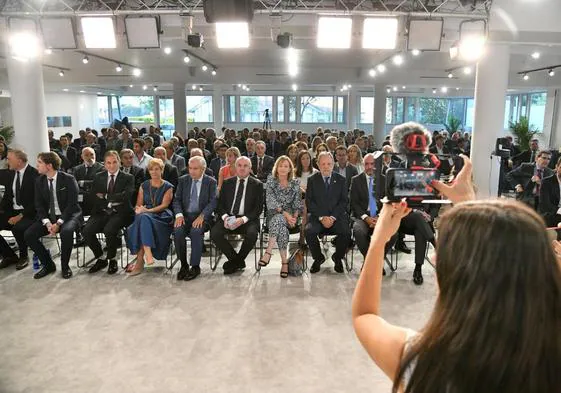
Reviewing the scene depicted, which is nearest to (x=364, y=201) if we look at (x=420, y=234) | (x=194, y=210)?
(x=420, y=234)

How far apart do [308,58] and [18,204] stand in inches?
336

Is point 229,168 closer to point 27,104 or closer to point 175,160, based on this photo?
point 175,160

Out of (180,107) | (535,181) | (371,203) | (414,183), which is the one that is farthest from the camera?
(180,107)

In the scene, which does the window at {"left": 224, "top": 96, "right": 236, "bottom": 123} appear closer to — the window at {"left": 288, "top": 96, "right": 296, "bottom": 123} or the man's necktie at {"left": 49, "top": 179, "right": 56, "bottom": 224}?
the window at {"left": 288, "top": 96, "right": 296, "bottom": 123}

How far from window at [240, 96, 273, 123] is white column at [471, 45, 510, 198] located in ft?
55.5

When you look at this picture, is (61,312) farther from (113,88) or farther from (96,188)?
(113,88)

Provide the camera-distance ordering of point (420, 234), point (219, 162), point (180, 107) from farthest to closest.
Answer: point (180, 107) → point (219, 162) → point (420, 234)

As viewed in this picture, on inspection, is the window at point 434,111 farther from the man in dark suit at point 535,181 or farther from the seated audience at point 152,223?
the seated audience at point 152,223

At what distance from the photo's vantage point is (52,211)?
535 centimetres

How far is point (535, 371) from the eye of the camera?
75 cm

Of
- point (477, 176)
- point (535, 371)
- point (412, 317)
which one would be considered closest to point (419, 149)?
point (535, 371)

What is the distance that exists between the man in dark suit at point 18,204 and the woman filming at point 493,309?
18.0 ft

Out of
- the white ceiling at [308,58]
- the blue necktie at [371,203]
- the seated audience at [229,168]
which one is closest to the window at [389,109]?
the white ceiling at [308,58]

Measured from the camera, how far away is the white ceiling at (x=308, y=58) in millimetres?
6840
